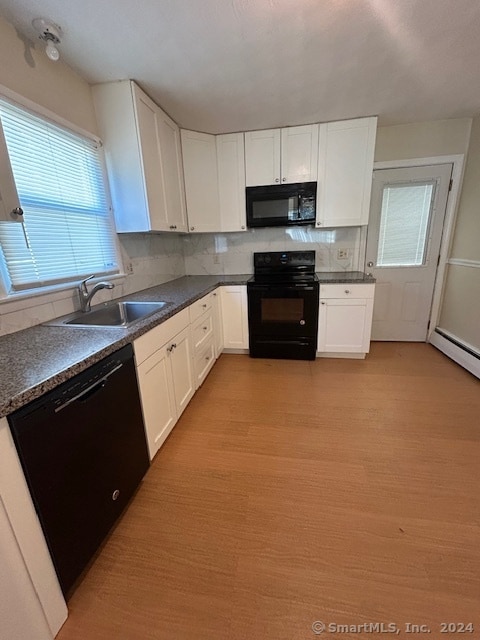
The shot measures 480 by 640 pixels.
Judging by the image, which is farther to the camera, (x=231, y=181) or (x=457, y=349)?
(x=231, y=181)

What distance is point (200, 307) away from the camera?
2295 millimetres

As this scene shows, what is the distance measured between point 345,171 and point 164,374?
2555 millimetres

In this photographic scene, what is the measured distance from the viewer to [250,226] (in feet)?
9.61

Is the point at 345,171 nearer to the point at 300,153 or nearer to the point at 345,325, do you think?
the point at 300,153

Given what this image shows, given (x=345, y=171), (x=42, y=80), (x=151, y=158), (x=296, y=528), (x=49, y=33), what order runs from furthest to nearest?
(x=345, y=171) < (x=151, y=158) < (x=42, y=80) < (x=49, y=33) < (x=296, y=528)

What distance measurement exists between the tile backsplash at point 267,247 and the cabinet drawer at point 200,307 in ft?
3.17

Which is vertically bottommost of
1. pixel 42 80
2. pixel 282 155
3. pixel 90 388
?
pixel 90 388

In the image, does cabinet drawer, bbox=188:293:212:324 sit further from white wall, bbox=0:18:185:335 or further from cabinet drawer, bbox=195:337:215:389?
white wall, bbox=0:18:185:335

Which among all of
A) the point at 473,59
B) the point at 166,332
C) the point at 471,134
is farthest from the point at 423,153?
the point at 166,332

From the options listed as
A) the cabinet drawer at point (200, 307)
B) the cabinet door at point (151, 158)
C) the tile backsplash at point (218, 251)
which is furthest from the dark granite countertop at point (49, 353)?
the cabinet door at point (151, 158)

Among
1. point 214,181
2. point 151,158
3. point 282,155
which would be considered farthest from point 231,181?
point 151,158

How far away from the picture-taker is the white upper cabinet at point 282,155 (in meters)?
2.64

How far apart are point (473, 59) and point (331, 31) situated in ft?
3.42

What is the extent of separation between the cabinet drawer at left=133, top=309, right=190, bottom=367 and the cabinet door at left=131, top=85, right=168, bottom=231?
84 cm
